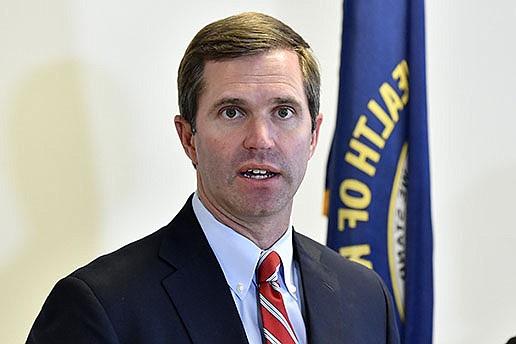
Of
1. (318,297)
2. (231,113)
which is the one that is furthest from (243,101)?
(318,297)

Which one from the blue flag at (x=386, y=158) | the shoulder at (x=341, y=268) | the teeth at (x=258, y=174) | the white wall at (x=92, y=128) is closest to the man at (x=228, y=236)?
the teeth at (x=258, y=174)

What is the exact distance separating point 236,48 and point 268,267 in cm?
38

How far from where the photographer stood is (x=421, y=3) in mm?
2500

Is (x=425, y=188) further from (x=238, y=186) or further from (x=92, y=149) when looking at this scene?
(x=238, y=186)

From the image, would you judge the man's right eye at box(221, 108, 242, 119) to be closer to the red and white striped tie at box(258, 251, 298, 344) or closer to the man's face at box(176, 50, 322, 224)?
the man's face at box(176, 50, 322, 224)

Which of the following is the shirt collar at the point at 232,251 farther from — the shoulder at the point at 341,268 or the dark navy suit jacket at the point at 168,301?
the shoulder at the point at 341,268

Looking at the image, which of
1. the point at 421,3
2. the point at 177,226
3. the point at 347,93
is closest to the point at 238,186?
the point at 177,226

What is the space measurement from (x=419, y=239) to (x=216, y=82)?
105 centimetres

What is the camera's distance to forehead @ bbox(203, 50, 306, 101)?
62.6 inches

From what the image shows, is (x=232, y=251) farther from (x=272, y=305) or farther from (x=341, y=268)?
(x=341, y=268)

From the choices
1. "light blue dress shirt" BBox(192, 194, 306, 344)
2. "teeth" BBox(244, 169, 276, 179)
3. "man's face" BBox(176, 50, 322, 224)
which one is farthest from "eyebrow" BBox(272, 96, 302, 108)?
"light blue dress shirt" BBox(192, 194, 306, 344)

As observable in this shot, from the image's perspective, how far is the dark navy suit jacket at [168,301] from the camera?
4.96ft

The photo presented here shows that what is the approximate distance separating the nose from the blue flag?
0.88 m

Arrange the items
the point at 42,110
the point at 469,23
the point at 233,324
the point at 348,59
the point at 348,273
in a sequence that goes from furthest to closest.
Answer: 1. the point at 469,23
2. the point at 348,59
3. the point at 42,110
4. the point at 348,273
5. the point at 233,324
